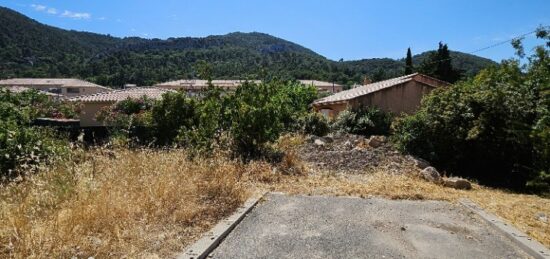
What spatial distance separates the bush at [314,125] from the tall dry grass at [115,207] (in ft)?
40.5

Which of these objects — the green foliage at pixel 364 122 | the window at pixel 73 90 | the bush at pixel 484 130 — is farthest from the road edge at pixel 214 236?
the window at pixel 73 90

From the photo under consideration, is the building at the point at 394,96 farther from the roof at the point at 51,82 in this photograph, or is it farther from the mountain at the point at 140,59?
the roof at the point at 51,82

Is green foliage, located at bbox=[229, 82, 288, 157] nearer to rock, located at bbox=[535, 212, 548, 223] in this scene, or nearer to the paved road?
the paved road

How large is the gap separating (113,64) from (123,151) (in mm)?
93823

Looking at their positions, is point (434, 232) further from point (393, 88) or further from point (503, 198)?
point (393, 88)

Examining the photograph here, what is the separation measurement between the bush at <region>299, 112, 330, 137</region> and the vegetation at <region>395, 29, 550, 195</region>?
6.90 m

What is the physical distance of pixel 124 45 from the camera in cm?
11600

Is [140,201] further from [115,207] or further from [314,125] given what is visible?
[314,125]

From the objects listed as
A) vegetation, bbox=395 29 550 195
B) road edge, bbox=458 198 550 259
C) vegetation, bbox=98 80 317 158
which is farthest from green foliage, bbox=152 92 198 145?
road edge, bbox=458 198 550 259

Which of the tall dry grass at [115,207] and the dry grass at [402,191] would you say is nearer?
the tall dry grass at [115,207]

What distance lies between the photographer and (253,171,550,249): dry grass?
7633mm

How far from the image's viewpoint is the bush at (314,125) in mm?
19844

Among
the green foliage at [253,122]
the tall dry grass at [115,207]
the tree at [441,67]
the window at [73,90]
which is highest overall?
the tree at [441,67]

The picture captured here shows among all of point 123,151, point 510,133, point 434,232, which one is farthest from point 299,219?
point 510,133
